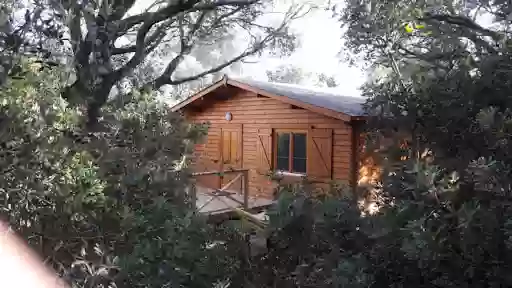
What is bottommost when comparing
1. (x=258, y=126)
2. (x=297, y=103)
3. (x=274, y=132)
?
(x=274, y=132)

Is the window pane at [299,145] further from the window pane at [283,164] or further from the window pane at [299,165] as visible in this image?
the window pane at [283,164]

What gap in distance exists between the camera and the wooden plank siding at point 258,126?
418 inches

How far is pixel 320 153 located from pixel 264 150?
1792 mm

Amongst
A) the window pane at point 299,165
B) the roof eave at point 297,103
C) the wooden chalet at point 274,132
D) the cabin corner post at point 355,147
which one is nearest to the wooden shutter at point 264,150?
the wooden chalet at point 274,132

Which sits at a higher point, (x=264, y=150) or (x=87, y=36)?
(x=87, y=36)

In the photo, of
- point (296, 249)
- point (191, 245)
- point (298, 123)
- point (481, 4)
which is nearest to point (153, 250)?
point (191, 245)

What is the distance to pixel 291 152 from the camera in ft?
38.5

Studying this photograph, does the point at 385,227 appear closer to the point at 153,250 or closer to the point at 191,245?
the point at 191,245

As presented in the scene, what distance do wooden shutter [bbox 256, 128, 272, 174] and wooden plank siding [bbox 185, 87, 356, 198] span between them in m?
0.03

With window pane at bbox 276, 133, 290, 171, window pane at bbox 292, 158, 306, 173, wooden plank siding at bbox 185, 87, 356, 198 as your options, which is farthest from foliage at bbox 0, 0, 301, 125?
window pane at bbox 292, 158, 306, 173

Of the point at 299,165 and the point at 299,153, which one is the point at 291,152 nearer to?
the point at 299,153

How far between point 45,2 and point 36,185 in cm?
241

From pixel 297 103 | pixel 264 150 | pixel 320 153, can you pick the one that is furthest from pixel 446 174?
pixel 264 150

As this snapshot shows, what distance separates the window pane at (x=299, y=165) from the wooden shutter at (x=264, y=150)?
0.71m
